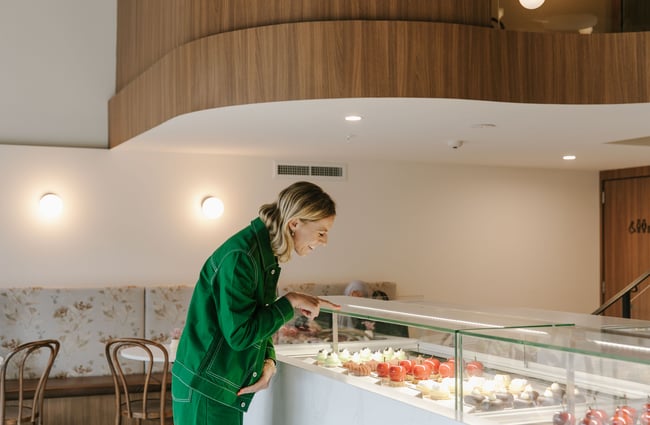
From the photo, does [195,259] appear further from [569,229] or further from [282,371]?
[569,229]

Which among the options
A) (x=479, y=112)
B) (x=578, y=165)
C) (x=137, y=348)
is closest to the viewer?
(x=479, y=112)

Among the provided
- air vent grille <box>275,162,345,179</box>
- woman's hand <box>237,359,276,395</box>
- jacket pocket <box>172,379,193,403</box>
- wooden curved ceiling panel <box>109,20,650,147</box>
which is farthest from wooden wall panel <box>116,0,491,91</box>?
jacket pocket <box>172,379,193,403</box>

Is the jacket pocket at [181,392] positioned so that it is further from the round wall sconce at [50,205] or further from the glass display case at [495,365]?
the round wall sconce at [50,205]

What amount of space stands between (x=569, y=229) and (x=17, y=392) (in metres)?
5.26

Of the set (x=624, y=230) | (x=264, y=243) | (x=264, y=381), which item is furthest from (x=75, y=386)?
(x=624, y=230)

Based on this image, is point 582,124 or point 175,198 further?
point 175,198

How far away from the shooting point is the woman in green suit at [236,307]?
279 centimetres

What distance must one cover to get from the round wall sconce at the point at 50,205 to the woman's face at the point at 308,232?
3.99 metres

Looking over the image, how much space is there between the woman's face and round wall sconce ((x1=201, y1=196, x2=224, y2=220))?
3.98m

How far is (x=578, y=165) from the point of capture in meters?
7.90

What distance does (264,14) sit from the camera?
→ 180 inches

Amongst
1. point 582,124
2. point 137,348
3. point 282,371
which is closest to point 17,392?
point 137,348

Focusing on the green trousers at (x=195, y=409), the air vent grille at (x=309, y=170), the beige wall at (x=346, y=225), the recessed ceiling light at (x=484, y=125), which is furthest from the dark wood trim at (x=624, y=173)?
the green trousers at (x=195, y=409)

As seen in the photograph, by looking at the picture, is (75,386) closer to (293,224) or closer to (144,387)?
(144,387)
